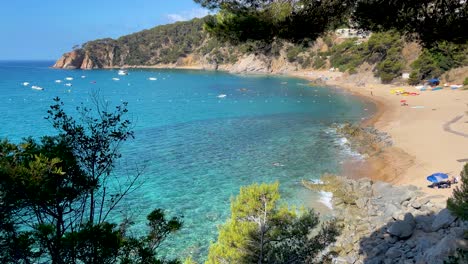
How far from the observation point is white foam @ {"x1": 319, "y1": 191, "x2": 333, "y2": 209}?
65.7ft

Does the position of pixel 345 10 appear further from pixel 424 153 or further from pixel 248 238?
pixel 424 153

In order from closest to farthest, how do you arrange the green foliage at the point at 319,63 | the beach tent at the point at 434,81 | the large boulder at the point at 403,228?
the large boulder at the point at 403,228 < the beach tent at the point at 434,81 < the green foliage at the point at 319,63

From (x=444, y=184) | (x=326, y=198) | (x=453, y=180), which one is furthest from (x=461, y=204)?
(x=453, y=180)

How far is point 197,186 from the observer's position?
77.5ft

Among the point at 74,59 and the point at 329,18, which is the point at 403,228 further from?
the point at 74,59

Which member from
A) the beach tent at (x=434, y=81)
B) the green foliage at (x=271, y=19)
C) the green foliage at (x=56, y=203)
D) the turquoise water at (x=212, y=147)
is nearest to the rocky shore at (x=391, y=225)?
the turquoise water at (x=212, y=147)

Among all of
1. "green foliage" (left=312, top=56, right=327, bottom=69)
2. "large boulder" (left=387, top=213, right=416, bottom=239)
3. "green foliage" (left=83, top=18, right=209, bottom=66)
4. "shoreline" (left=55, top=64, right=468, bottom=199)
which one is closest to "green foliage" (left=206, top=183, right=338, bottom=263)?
"large boulder" (left=387, top=213, right=416, bottom=239)

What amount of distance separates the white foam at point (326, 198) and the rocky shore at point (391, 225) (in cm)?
27

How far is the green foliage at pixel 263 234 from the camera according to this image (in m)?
11.1

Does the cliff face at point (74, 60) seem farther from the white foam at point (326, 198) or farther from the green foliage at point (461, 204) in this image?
the green foliage at point (461, 204)

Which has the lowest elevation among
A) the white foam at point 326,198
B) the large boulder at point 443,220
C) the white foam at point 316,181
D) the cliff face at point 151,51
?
the white foam at point 326,198

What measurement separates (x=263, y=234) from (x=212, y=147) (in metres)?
22.6

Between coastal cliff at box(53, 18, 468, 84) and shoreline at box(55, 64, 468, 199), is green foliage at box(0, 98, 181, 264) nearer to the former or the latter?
coastal cliff at box(53, 18, 468, 84)

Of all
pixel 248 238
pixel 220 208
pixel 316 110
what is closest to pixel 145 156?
pixel 220 208
